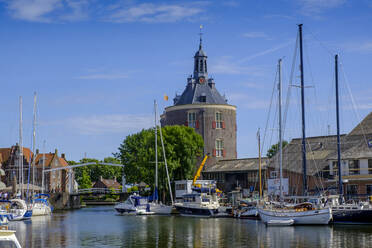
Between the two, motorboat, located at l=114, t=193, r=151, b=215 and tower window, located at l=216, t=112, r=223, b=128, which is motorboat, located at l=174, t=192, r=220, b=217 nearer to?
motorboat, located at l=114, t=193, r=151, b=215

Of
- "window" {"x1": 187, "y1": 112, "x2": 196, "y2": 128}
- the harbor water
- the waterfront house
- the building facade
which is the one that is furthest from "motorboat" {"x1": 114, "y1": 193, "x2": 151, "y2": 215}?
"window" {"x1": 187, "y1": 112, "x2": 196, "y2": 128}

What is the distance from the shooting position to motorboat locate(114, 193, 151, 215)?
7138 cm

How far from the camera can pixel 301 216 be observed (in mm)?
47688

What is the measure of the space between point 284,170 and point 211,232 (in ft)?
90.6

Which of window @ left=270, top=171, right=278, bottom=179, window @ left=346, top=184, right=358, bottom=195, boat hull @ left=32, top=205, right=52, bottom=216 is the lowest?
boat hull @ left=32, top=205, right=52, bottom=216

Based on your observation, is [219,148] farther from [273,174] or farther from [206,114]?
[273,174]

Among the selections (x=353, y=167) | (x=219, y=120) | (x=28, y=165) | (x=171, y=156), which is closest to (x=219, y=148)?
(x=219, y=120)

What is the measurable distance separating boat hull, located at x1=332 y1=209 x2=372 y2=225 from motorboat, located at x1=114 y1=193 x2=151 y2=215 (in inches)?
1139

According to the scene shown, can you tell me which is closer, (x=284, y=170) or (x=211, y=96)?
(x=284, y=170)

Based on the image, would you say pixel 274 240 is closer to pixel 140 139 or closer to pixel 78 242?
pixel 78 242

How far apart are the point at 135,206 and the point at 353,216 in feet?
110

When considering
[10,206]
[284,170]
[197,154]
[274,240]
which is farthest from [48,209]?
[274,240]

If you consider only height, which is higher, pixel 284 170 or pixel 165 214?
pixel 284 170

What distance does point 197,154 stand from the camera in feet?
275
